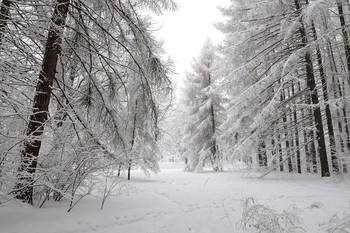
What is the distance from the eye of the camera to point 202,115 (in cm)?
1513

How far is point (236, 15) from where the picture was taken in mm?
9977

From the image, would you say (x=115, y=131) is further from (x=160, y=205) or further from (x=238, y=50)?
(x=238, y=50)

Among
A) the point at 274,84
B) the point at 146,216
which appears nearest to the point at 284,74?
the point at 274,84

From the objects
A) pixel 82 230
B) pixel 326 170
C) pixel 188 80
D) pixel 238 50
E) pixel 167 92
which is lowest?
pixel 82 230

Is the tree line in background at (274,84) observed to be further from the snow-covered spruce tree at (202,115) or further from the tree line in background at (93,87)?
the tree line in background at (93,87)

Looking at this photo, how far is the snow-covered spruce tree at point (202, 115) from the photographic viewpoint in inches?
544

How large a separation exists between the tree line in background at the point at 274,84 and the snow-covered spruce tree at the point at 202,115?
0.25 feet

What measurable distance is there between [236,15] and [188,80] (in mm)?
6802

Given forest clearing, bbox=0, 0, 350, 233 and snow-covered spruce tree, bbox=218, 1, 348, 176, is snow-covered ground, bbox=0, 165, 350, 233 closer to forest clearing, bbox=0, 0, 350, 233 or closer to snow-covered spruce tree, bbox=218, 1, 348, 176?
forest clearing, bbox=0, 0, 350, 233

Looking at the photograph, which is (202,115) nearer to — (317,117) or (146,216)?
(317,117)

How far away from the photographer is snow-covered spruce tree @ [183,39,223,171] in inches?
544

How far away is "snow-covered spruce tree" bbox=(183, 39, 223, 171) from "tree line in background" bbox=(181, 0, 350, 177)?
0.25ft

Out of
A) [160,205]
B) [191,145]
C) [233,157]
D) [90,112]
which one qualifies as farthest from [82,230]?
[191,145]

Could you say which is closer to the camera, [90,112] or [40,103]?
[40,103]
